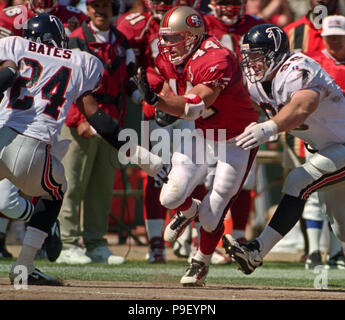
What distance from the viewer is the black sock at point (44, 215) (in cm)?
592

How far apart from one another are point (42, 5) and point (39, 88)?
98.5 inches

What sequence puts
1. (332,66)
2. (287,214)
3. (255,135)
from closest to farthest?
(255,135) → (287,214) → (332,66)

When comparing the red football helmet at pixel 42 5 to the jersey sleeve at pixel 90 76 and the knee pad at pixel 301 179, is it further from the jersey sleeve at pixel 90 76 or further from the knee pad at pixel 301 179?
the knee pad at pixel 301 179

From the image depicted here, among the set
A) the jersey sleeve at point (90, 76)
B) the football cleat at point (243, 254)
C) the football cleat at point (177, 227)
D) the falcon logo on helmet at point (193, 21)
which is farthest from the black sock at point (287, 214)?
the jersey sleeve at point (90, 76)

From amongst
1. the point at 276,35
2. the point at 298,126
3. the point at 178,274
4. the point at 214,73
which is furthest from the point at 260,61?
the point at 178,274

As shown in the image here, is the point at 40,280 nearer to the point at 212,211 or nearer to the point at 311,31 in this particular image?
the point at 212,211

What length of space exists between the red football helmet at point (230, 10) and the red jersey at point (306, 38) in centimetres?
56

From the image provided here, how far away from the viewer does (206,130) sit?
21.5 feet

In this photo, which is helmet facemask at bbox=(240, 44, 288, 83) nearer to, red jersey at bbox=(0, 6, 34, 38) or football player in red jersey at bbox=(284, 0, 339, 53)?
football player in red jersey at bbox=(284, 0, 339, 53)

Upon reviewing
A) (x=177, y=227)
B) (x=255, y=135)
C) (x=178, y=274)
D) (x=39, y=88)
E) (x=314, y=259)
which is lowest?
(x=314, y=259)

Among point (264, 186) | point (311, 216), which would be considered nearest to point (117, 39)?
point (311, 216)
